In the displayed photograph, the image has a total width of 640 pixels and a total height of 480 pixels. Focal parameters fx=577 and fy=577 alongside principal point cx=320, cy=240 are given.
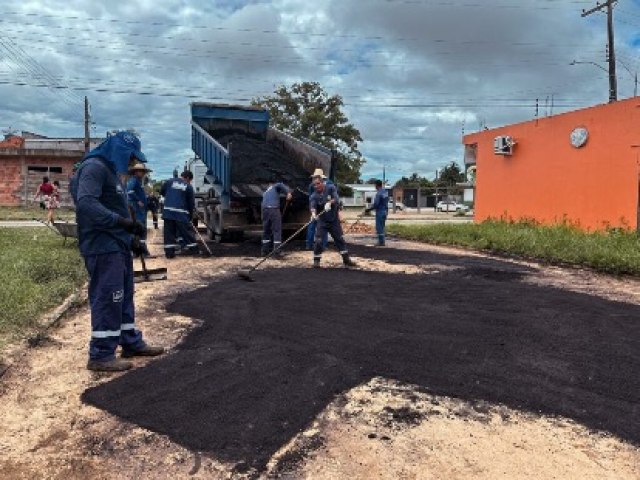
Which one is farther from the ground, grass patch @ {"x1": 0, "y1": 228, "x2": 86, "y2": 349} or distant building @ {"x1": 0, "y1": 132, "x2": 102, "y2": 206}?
distant building @ {"x1": 0, "y1": 132, "x2": 102, "y2": 206}

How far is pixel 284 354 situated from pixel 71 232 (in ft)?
23.1

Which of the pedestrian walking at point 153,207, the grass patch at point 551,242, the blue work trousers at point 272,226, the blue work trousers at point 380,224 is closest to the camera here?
the grass patch at point 551,242

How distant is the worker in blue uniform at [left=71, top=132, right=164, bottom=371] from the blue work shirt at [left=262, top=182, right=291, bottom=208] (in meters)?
6.40

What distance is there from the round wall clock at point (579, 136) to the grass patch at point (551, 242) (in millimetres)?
1975

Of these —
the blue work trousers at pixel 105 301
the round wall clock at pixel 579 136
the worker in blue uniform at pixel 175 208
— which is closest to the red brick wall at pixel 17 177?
the worker in blue uniform at pixel 175 208

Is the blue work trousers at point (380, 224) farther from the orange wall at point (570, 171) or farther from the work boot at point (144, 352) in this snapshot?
the work boot at point (144, 352)

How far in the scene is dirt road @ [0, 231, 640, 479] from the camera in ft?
9.41

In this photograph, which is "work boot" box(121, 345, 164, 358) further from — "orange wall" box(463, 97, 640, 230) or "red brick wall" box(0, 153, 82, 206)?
"red brick wall" box(0, 153, 82, 206)

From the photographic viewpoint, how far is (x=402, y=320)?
5551mm

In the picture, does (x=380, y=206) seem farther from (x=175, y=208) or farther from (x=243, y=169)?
(x=175, y=208)

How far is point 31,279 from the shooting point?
7.07 metres

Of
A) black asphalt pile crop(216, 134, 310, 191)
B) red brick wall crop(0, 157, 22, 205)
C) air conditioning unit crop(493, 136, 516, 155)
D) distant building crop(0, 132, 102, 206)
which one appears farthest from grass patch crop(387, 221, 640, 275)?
red brick wall crop(0, 157, 22, 205)

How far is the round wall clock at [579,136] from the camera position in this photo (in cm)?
1345

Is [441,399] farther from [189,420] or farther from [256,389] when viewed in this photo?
[189,420]
